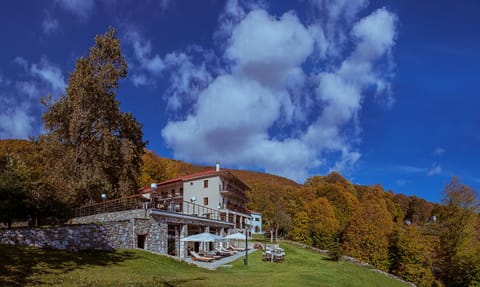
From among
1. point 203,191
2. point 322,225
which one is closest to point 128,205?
point 203,191

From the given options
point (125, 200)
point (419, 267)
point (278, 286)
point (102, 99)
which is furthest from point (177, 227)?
point (419, 267)

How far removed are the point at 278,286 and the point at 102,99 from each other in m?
25.2

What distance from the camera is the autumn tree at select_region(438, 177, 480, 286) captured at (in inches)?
1599

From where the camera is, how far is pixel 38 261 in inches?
581

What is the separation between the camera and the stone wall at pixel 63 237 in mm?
17328

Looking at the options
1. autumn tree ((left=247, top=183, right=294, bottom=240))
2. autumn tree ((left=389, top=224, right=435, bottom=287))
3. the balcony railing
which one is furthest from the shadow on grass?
autumn tree ((left=247, top=183, right=294, bottom=240))

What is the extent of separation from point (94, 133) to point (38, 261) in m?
20.2

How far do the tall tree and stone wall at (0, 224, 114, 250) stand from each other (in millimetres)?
10896

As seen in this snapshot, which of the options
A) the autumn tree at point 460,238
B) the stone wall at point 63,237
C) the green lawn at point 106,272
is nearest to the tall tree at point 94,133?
the stone wall at point 63,237

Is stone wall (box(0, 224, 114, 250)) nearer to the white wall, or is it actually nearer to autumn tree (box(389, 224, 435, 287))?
the white wall

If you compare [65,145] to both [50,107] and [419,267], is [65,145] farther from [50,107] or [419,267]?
[419,267]

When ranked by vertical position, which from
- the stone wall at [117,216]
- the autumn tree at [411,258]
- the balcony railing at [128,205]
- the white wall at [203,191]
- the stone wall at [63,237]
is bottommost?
the autumn tree at [411,258]

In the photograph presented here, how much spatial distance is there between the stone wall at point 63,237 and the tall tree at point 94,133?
10896mm

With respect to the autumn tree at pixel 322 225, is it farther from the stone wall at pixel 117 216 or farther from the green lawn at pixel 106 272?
the stone wall at pixel 117 216
